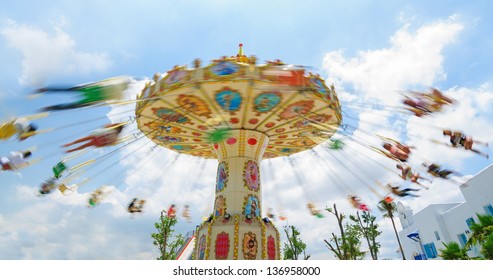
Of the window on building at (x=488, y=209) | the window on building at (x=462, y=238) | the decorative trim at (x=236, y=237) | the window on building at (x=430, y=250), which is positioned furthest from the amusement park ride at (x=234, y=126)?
the window on building at (x=430, y=250)

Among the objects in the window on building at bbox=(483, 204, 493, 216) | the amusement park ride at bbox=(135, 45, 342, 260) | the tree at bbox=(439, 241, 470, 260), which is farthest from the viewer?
the window on building at bbox=(483, 204, 493, 216)

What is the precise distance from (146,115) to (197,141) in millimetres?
3216

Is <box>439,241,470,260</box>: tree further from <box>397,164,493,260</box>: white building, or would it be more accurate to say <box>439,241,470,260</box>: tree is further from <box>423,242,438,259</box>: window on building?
<box>423,242,438,259</box>: window on building

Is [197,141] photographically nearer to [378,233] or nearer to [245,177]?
[245,177]

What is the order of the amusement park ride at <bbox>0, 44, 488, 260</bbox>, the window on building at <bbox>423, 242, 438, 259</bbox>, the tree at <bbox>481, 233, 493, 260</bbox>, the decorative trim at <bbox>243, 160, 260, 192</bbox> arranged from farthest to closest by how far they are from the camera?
the window on building at <bbox>423, 242, 438, 259</bbox> < the decorative trim at <bbox>243, 160, 260, 192</bbox> < the tree at <bbox>481, 233, 493, 260</bbox> < the amusement park ride at <bbox>0, 44, 488, 260</bbox>

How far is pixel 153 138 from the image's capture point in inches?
582

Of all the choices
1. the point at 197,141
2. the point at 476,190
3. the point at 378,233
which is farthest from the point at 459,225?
the point at 197,141

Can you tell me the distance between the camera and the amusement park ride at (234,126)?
866cm

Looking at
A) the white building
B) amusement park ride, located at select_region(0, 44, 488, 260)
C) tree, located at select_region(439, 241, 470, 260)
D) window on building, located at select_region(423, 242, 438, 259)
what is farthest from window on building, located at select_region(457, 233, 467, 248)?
amusement park ride, located at select_region(0, 44, 488, 260)

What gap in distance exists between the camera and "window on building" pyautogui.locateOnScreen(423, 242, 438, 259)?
27.4 meters

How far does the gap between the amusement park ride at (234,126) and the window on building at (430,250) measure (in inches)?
741

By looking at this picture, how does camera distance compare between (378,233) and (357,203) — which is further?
(378,233)

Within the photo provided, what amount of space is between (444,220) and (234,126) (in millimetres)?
23016

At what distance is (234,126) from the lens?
521 inches
